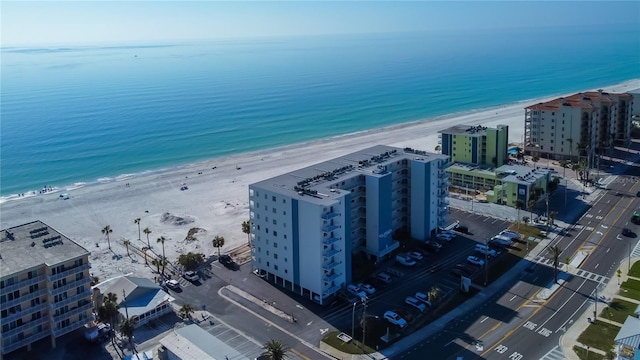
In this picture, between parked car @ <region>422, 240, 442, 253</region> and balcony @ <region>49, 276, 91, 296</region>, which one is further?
parked car @ <region>422, 240, 442, 253</region>

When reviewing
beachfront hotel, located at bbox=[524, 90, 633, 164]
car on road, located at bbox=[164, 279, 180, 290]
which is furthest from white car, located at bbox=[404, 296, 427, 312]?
beachfront hotel, located at bbox=[524, 90, 633, 164]

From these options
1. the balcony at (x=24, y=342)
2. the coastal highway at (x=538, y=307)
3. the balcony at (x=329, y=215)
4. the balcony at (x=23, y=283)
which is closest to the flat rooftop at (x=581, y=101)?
the coastal highway at (x=538, y=307)

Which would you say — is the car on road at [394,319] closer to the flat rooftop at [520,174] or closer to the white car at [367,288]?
the white car at [367,288]

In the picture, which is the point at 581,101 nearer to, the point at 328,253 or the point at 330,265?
the point at 330,265

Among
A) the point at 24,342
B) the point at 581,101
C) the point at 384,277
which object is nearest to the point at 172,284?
the point at 24,342

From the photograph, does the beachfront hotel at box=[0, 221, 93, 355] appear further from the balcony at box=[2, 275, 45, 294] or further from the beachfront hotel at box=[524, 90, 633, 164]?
the beachfront hotel at box=[524, 90, 633, 164]
